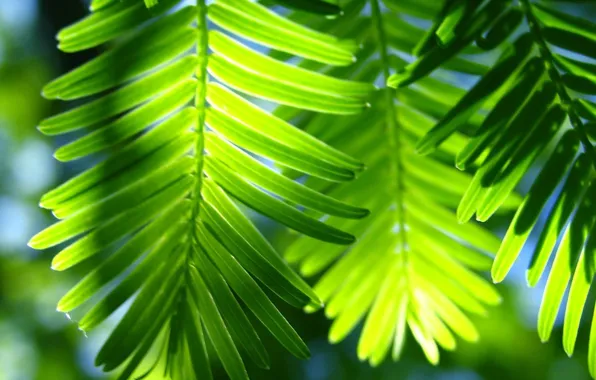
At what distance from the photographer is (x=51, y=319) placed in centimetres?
234

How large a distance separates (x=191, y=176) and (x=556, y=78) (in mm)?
345

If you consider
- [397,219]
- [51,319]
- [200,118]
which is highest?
[200,118]

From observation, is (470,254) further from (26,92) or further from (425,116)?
(26,92)

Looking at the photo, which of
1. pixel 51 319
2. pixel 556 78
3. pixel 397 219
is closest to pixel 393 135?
pixel 397 219

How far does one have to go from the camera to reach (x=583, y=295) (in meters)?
0.51

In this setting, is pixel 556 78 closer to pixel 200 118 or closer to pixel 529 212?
pixel 529 212

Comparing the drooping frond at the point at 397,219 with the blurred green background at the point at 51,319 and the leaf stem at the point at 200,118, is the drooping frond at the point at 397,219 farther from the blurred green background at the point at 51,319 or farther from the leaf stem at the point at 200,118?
the blurred green background at the point at 51,319

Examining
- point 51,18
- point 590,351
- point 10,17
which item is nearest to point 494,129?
point 590,351

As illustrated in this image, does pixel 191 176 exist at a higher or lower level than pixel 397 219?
higher

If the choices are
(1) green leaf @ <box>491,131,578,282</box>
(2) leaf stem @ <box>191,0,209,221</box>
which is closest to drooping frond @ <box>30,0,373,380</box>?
(2) leaf stem @ <box>191,0,209,221</box>

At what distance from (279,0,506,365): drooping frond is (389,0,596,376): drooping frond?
0.14 metres

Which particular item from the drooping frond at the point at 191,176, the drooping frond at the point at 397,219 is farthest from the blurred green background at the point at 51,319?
the drooping frond at the point at 191,176

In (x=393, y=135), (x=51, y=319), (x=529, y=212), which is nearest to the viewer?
(x=529, y=212)

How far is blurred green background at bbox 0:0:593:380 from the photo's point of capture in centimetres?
226
